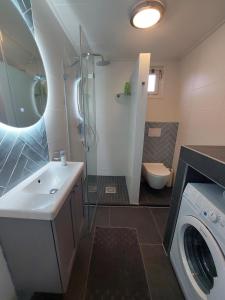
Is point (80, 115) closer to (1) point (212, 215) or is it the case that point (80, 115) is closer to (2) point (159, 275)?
(1) point (212, 215)

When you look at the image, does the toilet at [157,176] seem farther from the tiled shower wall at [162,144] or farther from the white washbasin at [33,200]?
the white washbasin at [33,200]

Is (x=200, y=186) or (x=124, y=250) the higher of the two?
(x=200, y=186)

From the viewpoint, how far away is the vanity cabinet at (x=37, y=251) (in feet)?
2.56

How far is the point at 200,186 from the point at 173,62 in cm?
238

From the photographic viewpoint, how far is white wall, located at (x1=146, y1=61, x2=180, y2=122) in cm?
250

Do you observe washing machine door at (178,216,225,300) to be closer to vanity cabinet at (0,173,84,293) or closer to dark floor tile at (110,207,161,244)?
dark floor tile at (110,207,161,244)

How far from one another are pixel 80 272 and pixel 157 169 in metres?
1.73

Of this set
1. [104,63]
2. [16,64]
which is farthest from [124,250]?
[104,63]

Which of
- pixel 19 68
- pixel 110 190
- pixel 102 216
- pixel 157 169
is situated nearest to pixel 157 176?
pixel 157 169

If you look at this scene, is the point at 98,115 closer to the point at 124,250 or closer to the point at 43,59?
the point at 43,59

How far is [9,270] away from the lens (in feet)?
2.96

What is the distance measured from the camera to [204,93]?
1.80 m

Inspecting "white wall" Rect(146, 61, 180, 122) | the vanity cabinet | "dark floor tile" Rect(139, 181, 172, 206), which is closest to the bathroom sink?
the vanity cabinet

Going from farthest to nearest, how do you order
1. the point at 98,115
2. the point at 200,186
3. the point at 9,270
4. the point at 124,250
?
the point at 98,115, the point at 124,250, the point at 200,186, the point at 9,270
